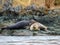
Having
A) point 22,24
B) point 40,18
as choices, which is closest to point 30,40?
point 22,24

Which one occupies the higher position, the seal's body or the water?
the seal's body

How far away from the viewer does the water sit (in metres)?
4.33

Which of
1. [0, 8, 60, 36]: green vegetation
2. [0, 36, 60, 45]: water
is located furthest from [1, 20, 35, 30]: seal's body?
[0, 36, 60, 45]: water

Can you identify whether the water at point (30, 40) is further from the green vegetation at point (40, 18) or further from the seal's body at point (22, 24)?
the seal's body at point (22, 24)

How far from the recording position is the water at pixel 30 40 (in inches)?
171

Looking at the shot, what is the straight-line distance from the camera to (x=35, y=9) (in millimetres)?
4938

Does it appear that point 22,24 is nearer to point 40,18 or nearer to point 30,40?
point 40,18

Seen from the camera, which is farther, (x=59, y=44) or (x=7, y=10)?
(x=7, y=10)

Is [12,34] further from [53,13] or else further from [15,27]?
[53,13]

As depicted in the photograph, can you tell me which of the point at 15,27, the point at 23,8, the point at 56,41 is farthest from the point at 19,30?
the point at 56,41

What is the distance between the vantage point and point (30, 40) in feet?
14.6

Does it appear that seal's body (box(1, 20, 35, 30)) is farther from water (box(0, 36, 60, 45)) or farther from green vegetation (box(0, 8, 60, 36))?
water (box(0, 36, 60, 45))

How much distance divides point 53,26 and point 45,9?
0.43m

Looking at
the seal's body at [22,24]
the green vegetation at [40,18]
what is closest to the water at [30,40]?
the green vegetation at [40,18]
